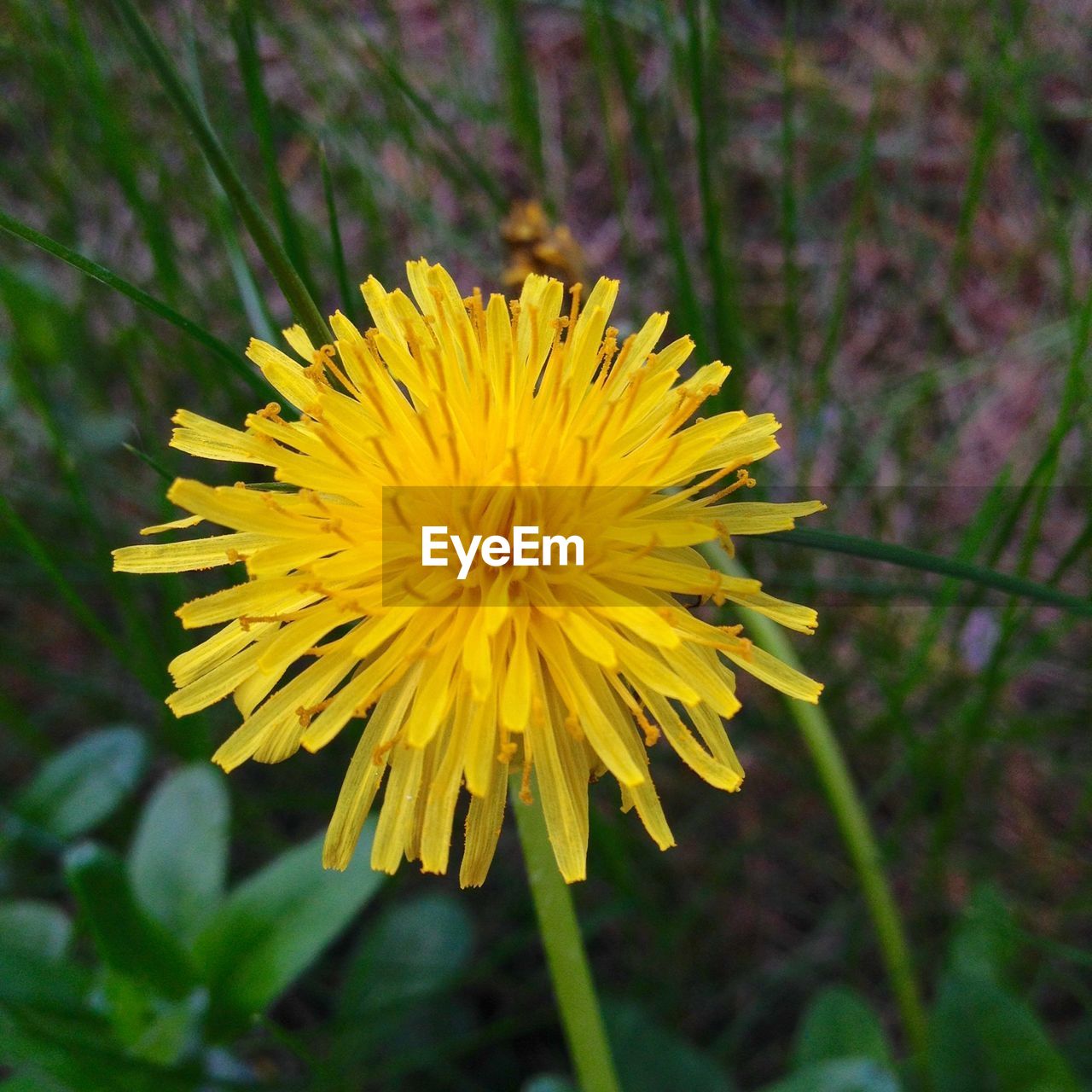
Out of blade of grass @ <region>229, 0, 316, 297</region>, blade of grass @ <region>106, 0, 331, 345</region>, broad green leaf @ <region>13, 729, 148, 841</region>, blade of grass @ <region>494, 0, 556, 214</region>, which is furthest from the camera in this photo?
blade of grass @ <region>494, 0, 556, 214</region>

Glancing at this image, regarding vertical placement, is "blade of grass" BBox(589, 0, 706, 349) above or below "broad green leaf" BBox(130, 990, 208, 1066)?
above

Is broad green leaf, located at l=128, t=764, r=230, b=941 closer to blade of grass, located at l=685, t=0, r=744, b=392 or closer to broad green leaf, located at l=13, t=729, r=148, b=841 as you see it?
broad green leaf, located at l=13, t=729, r=148, b=841

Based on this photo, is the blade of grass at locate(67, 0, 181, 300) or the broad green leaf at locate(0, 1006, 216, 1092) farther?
the blade of grass at locate(67, 0, 181, 300)

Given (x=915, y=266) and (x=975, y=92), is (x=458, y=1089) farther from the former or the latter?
(x=975, y=92)

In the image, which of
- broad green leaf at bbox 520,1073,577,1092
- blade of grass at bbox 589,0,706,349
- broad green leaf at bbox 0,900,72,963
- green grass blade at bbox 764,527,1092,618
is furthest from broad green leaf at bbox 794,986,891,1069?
broad green leaf at bbox 0,900,72,963

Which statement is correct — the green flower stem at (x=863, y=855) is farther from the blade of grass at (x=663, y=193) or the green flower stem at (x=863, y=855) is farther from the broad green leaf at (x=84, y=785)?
the broad green leaf at (x=84, y=785)

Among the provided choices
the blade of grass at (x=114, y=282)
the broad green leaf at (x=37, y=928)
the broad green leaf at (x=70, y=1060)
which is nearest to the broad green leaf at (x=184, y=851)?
the broad green leaf at (x=37, y=928)

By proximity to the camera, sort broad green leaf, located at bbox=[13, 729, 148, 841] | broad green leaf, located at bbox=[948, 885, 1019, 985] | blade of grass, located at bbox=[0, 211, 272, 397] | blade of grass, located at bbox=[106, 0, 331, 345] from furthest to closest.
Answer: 1. broad green leaf, located at bbox=[13, 729, 148, 841]
2. broad green leaf, located at bbox=[948, 885, 1019, 985]
3. blade of grass, located at bbox=[0, 211, 272, 397]
4. blade of grass, located at bbox=[106, 0, 331, 345]
